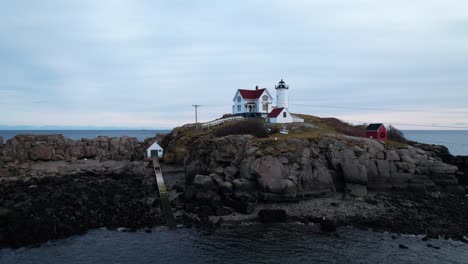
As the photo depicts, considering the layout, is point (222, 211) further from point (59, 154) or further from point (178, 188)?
point (59, 154)

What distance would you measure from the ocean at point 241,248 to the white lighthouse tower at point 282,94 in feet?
113

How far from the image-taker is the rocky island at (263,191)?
2459 cm

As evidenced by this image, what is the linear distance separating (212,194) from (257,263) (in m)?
10.9

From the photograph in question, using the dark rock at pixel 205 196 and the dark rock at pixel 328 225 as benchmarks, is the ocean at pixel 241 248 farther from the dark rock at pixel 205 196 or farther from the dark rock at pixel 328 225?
the dark rock at pixel 205 196

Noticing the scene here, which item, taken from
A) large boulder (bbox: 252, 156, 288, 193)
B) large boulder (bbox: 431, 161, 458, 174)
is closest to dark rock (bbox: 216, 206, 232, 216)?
large boulder (bbox: 252, 156, 288, 193)

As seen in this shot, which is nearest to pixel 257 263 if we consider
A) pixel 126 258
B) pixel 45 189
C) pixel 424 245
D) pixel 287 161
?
pixel 126 258

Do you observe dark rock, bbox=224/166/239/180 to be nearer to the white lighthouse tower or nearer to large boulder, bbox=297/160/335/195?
large boulder, bbox=297/160/335/195

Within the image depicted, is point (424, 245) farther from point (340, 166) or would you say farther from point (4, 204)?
point (4, 204)

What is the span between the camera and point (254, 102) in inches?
2266

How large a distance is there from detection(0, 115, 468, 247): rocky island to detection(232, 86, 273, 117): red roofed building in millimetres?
13700

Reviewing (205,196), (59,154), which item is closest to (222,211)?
(205,196)

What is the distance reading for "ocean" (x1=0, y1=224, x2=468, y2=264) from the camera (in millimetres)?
19125

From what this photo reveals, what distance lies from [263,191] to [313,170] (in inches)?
211

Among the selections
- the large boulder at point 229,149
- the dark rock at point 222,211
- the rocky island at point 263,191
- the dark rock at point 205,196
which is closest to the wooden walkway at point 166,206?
the rocky island at point 263,191
